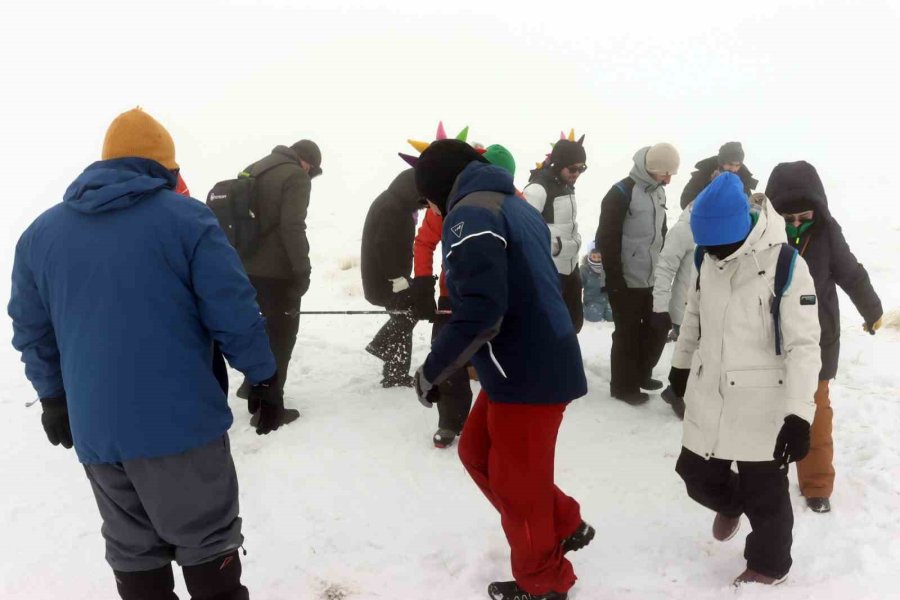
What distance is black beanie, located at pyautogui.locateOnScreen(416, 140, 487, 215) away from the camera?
2.86m

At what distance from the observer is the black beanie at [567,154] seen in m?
5.01

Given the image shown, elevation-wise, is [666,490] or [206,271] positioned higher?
[206,271]

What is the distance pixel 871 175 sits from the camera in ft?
55.0

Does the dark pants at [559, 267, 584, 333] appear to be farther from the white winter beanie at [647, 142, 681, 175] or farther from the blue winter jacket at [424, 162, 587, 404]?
the blue winter jacket at [424, 162, 587, 404]

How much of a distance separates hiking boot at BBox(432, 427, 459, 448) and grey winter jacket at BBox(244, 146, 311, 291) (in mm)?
1579

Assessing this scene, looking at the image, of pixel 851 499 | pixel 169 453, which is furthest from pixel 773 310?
pixel 169 453

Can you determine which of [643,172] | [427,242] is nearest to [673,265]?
[643,172]

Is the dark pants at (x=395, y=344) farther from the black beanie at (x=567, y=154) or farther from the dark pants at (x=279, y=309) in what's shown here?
the black beanie at (x=567, y=154)

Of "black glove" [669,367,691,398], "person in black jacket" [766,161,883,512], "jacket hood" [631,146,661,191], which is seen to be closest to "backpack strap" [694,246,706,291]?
"black glove" [669,367,691,398]

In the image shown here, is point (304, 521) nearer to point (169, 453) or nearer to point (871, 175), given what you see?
point (169, 453)

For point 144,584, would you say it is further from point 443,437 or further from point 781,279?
point 781,279

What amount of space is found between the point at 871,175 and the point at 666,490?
1663 cm

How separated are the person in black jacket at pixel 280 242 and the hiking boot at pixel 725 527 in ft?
9.56

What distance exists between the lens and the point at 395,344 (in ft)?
18.0
